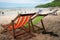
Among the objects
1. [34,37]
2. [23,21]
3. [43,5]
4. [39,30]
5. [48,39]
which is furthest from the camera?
[43,5]

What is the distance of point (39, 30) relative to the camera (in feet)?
18.0

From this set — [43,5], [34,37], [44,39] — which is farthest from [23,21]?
[43,5]

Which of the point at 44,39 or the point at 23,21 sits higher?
the point at 23,21

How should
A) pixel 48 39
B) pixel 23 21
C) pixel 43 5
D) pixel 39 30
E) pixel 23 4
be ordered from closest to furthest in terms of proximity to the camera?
pixel 48 39 < pixel 23 21 < pixel 39 30 < pixel 43 5 < pixel 23 4

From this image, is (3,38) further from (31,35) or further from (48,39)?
(48,39)

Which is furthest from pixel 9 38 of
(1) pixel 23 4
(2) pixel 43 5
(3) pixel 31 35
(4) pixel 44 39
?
(1) pixel 23 4

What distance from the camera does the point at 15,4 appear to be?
30406mm

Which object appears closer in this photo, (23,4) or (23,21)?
(23,21)

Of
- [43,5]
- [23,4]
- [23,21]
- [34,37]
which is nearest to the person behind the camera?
[34,37]

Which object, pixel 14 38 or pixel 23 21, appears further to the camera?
pixel 23 21

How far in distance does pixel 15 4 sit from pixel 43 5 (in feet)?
18.6

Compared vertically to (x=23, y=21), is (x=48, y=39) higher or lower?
lower

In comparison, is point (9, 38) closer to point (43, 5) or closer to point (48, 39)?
point (48, 39)

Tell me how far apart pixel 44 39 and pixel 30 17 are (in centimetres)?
79
